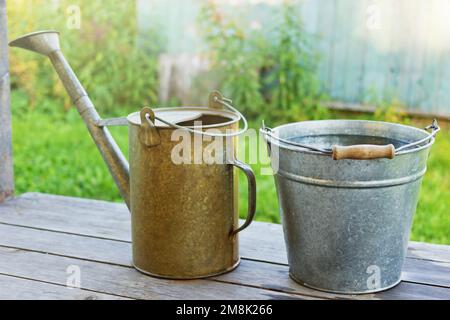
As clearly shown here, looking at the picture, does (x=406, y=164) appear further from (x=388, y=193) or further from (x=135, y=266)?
(x=135, y=266)

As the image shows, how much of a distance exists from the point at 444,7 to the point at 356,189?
3310mm

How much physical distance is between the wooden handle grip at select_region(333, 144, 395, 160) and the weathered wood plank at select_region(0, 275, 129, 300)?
707 mm

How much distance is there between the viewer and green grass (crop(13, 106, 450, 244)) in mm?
3332

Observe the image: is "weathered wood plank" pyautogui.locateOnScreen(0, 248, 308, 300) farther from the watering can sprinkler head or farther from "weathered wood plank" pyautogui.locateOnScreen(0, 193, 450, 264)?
the watering can sprinkler head

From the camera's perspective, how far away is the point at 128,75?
501 cm

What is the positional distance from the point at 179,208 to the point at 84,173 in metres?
2.19

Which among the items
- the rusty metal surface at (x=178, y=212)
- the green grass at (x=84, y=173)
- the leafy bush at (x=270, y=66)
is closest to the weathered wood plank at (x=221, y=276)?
the rusty metal surface at (x=178, y=212)

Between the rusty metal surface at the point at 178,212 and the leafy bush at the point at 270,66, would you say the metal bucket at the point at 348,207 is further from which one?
the leafy bush at the point at 270,66

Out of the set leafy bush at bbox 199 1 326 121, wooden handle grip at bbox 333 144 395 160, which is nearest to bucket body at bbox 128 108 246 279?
wooden handle grip at bbox 333 144 395 160

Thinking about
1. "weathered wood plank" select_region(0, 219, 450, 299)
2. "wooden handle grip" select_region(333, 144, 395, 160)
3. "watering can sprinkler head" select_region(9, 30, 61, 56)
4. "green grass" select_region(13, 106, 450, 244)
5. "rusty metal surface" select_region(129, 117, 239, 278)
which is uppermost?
"watering can sprinkler head" select_region(9, 30, 61, 56)

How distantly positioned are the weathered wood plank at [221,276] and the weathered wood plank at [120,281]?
4 centimetres

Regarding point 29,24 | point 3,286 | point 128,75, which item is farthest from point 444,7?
point 3,286

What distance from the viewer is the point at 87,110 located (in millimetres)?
2008
